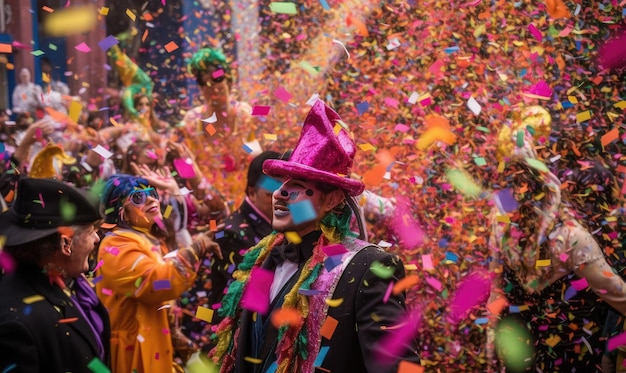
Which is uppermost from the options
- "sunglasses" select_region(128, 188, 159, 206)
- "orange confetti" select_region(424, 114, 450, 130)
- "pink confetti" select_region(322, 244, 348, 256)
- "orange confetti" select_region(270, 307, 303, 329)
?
"pink confetti" select_region(322, 244, 348, 256)

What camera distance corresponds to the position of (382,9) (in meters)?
9.96

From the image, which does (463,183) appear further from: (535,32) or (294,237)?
(294,237)

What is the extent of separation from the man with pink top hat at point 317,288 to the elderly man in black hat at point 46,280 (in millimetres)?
631

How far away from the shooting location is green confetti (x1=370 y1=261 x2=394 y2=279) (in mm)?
3361

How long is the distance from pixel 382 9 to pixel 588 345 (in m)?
5.50

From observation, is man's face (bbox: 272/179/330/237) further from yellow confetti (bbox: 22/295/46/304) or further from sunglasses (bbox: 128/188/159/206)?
sunglasses (bbox: 128/188/159/206)

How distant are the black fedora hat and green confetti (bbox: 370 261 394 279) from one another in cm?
140

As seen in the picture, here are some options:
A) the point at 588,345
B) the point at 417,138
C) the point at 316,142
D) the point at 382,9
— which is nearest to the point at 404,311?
the point at 316,142

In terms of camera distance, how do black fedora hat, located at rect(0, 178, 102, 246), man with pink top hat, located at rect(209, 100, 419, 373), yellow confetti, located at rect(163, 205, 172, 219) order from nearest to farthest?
man with pink top hat, located at rect(209, 100, 419, 373), black fedora hat, located at rect(0, 178, 102, 246), yellow confetti, located at rect(163, 205, 172, 219)

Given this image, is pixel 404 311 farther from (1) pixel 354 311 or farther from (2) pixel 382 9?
(2) pixel 382 9

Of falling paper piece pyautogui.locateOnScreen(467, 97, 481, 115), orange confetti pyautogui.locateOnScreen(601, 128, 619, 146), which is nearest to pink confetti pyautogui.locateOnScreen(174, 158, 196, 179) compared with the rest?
falling paper piece pyautogui.locateOnScreen(467, 97, 481, 115)

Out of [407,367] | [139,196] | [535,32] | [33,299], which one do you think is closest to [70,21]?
[535,32]

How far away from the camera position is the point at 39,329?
3.54 m

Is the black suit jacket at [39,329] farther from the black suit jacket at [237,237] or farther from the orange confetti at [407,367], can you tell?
the black suit jacket at [237,237]
